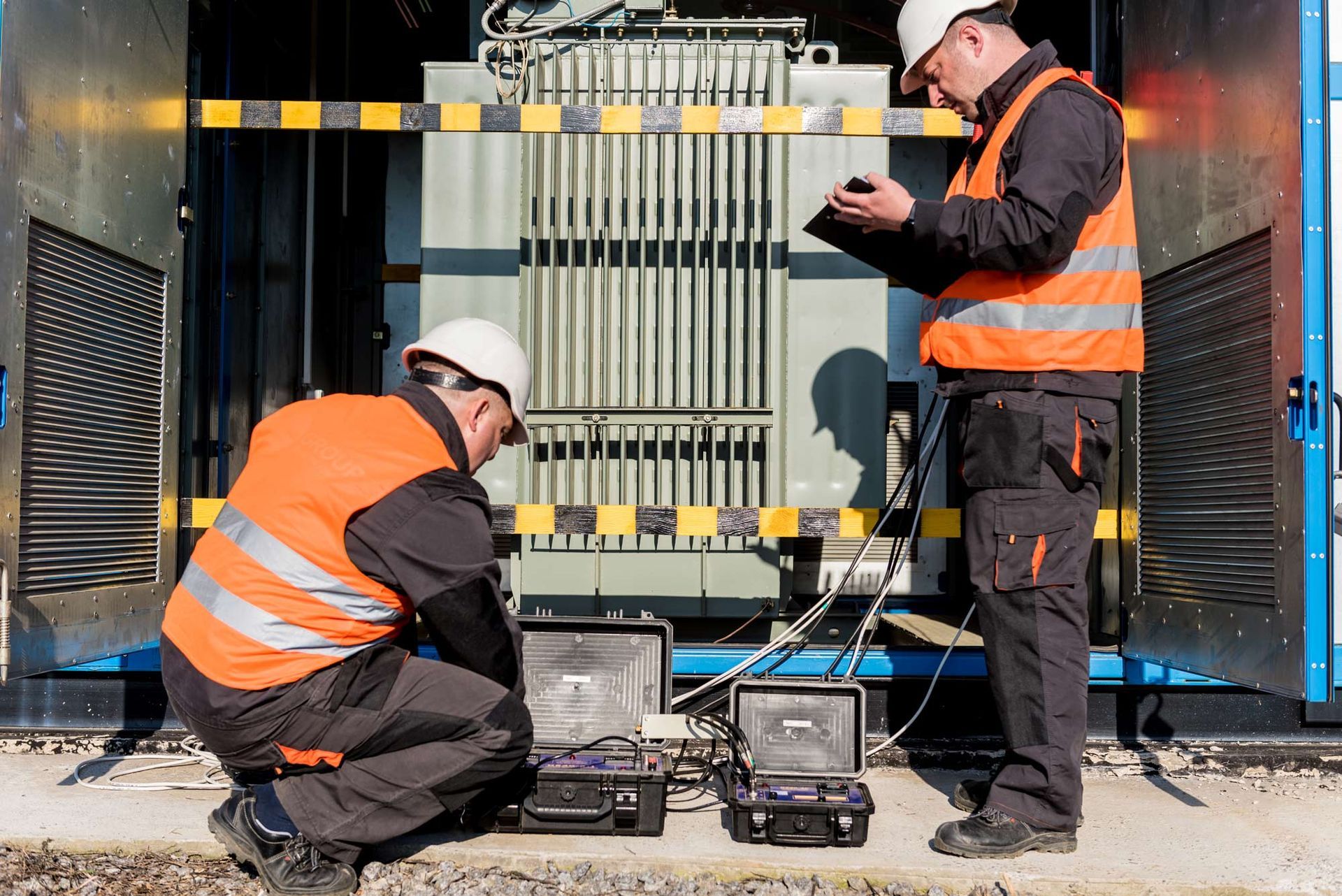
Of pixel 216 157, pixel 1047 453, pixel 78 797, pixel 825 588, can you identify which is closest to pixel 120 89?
pixel 216 157

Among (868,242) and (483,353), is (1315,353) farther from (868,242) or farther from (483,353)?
(483,353)

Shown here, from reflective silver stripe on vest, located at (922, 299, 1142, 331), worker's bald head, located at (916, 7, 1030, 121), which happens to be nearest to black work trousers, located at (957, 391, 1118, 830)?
reflective silver stripe on vest, located at (922, 299, 1142, 331)

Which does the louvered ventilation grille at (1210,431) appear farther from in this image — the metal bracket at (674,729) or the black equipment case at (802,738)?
the metal bracket at (674,729)

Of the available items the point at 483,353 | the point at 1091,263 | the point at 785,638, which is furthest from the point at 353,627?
the point at 1091,263

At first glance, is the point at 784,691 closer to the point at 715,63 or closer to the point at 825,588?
the point at 715,63

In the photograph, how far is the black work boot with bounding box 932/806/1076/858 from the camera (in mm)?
2123

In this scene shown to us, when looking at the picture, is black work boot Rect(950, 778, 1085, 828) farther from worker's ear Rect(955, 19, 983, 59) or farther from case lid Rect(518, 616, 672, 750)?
worker's ear Rect(955, 19, 983, 59)

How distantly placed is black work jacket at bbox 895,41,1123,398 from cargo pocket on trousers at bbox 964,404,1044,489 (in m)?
0.07

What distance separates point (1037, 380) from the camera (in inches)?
85.3

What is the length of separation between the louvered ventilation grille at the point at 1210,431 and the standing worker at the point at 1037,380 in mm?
419

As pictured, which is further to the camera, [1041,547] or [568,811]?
[568,811]

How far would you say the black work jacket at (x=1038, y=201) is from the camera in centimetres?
206

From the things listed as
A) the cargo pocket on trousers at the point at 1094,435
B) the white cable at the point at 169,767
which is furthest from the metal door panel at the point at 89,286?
the cargo pocket on trousers at the point at 1094,435

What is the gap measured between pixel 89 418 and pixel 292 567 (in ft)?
3.84
